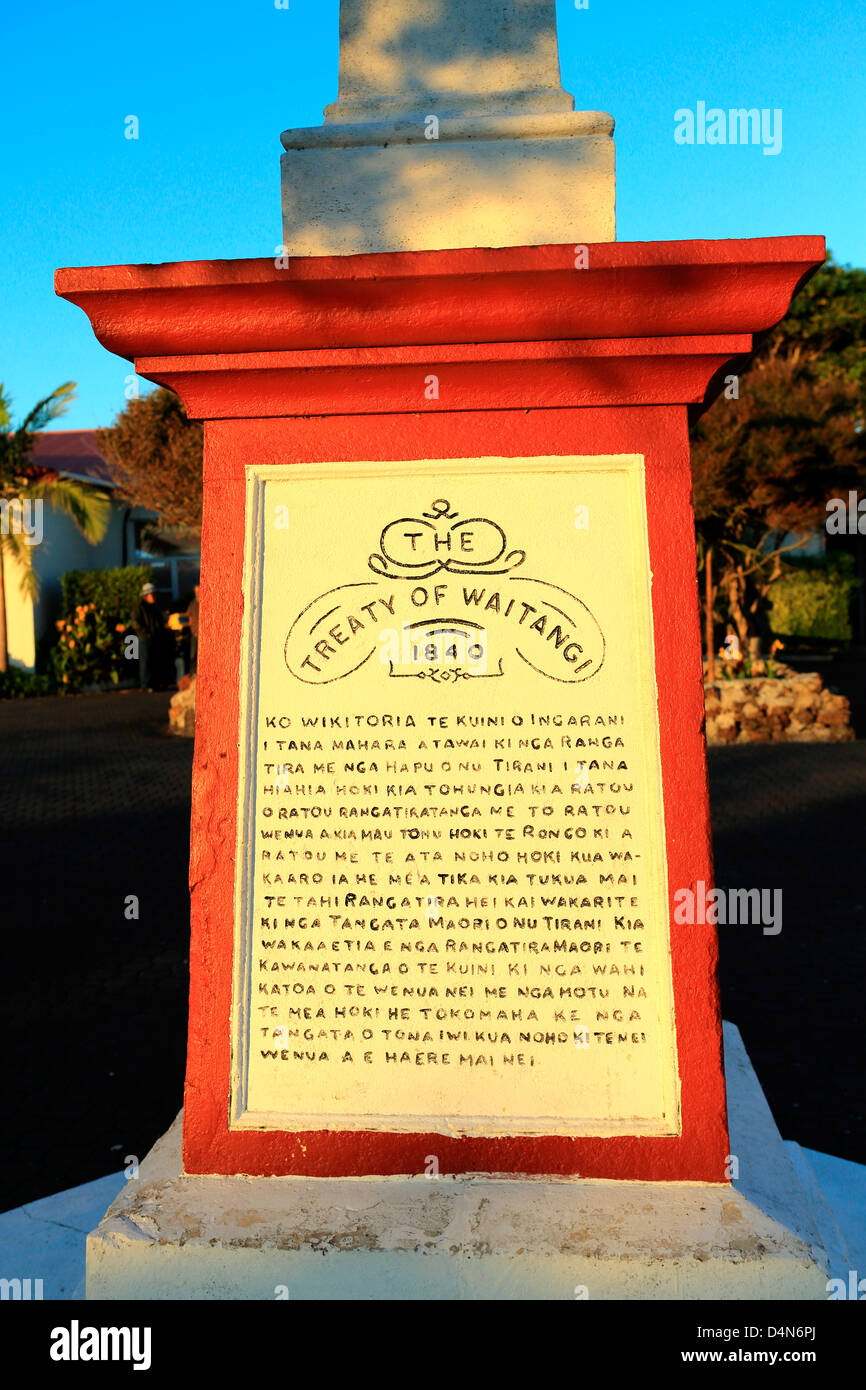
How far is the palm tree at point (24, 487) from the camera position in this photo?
746 inches

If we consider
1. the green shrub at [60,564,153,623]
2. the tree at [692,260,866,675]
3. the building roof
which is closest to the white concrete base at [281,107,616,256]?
the tree at [692,260,866,675]

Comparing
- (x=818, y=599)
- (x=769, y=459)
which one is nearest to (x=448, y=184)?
(x=769, y=459)

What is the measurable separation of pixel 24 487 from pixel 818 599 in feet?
60.4

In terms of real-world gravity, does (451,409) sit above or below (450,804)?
above

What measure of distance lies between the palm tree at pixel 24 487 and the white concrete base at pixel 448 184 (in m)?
18.2

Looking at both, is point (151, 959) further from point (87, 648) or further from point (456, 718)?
point (87, 648)

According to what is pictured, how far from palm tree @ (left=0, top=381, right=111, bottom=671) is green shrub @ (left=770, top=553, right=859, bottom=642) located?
54.8ft

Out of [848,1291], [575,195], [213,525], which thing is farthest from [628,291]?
[848,1291]

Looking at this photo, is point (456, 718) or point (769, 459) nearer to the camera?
point (456, 718)

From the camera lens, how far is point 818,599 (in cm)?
2597

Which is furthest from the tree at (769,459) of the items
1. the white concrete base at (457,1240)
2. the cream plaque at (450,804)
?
the white concrete base at (457,1240)

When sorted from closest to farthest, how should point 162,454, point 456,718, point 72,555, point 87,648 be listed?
1. point 456,718
2. point 162,454
3. point 87,648
4. point 72,555

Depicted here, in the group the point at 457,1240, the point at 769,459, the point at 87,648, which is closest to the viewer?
the point at 457,1240

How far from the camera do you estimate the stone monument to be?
6.99 feet
